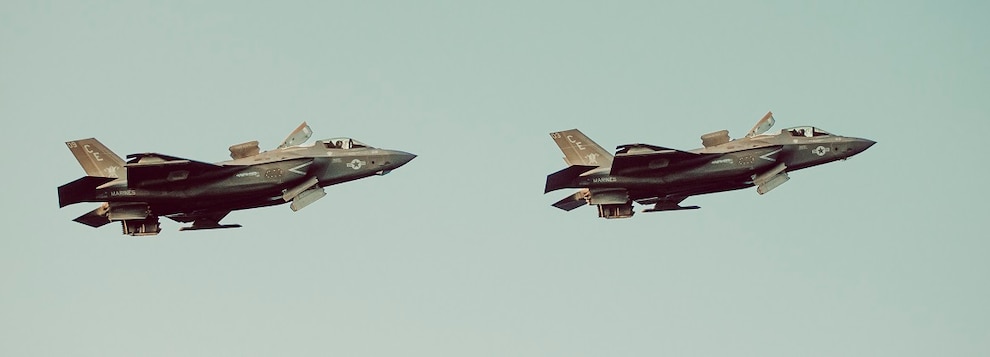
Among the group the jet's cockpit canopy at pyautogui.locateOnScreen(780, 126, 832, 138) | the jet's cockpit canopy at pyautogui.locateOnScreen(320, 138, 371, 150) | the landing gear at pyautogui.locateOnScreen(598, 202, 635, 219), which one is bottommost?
the landing gear at pyautogui.locateOnScreen(598, 202, 635, 219)

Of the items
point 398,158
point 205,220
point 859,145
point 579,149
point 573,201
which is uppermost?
point 398,158

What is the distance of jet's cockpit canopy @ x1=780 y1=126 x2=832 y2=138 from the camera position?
9406 cm

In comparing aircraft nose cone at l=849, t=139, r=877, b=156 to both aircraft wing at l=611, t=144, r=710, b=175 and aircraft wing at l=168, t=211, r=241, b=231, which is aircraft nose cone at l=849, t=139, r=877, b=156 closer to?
aircraft wing at l=611, t=144, r=710, b=175

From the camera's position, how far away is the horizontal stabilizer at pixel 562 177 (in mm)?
90500

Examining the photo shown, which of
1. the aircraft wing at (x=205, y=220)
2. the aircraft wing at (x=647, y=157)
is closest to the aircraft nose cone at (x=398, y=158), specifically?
the aircraft wing at (x=205, y=220)

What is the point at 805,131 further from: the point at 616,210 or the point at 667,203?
the point at 616,210

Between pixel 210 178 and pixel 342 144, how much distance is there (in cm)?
745

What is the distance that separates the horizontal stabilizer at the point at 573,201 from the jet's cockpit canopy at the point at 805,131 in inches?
414

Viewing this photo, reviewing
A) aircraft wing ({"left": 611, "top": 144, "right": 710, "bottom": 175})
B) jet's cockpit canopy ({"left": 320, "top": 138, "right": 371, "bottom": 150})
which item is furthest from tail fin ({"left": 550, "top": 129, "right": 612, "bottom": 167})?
jet's cockpit canopy ({"left": 320, "top": 138, "right": 371, "bottom": 150})

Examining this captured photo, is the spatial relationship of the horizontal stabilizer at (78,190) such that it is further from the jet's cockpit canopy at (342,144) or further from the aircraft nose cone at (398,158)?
the aircraft nose cone at (398,158)

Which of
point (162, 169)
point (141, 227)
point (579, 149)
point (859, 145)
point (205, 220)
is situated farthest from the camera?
point (579, 149)

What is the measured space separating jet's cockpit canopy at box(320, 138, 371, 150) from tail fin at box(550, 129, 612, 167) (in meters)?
10.6

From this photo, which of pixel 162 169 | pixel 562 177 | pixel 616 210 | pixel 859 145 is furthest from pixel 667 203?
pixel 162 169

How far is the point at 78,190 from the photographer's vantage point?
85.8 m
